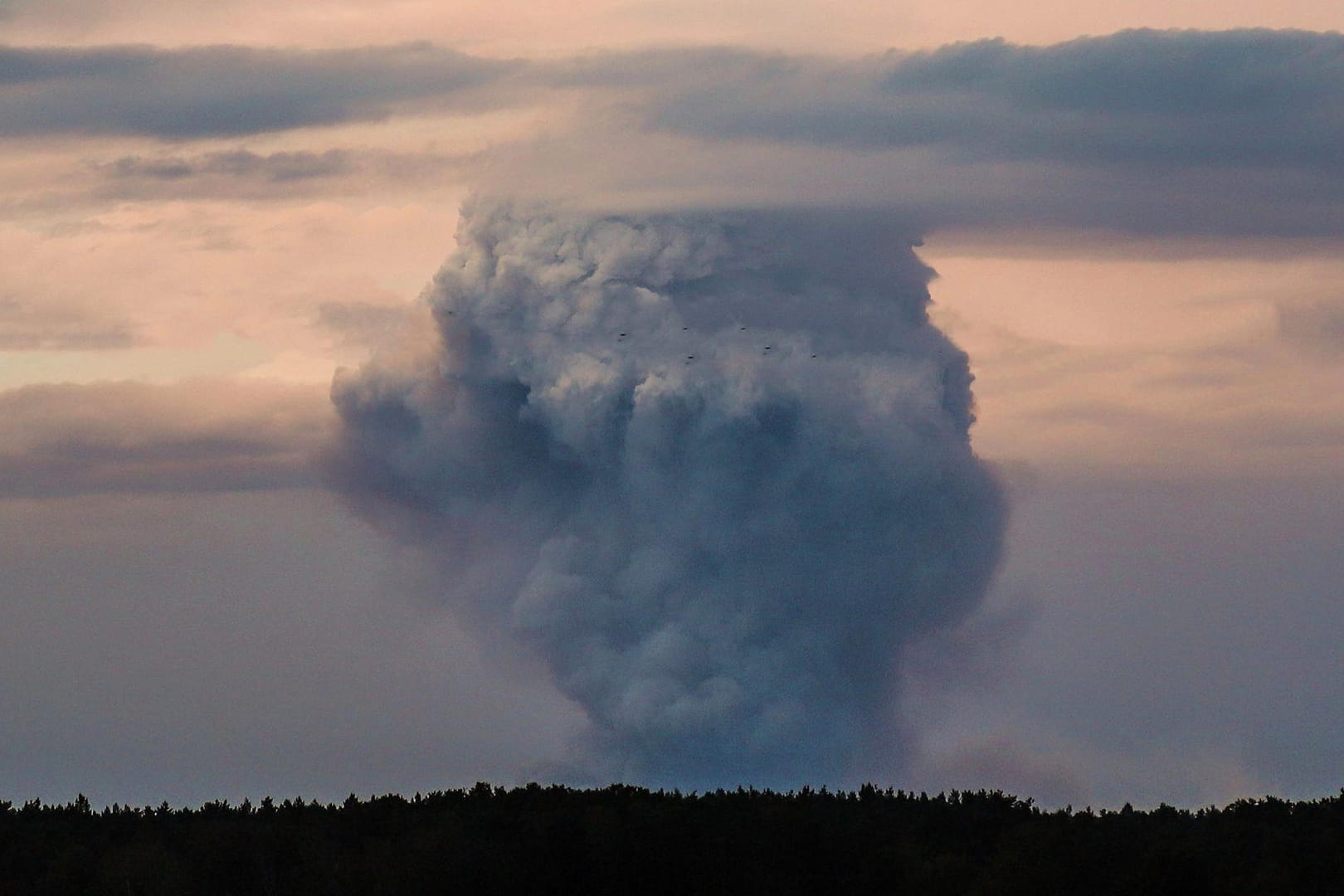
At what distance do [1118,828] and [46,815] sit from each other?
153ft

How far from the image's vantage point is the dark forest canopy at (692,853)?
222 ft

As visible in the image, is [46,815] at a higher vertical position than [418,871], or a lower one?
higher

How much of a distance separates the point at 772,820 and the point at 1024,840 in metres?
11.5

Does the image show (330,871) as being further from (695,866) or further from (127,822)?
(127,822)

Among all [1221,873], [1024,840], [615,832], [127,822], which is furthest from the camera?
[127,822]

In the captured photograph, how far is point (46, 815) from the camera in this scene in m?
99.8

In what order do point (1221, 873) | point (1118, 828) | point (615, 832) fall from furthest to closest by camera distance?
point (1118, 828) < point (615, 832) < point (1221, 873)

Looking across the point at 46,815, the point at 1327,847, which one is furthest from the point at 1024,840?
the point at 46,815

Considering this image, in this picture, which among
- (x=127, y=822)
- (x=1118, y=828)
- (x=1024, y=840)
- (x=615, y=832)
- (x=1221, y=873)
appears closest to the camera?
(x=1221, y=873)

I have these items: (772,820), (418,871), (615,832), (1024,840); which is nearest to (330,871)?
(418,871)

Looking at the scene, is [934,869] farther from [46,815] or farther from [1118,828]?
[46,815]

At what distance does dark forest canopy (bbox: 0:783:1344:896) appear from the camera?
67750 mm

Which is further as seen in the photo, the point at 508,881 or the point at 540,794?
the point at 540,794

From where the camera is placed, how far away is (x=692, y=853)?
7494cm
